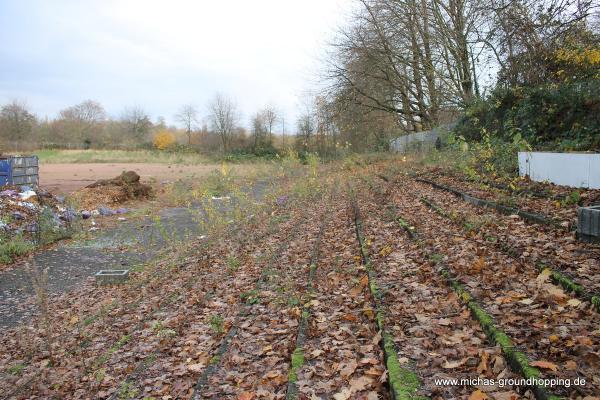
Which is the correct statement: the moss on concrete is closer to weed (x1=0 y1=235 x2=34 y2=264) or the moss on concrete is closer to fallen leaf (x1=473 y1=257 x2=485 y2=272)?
fallen leaf (x1=473 y1=257 x2=485 y2=272)

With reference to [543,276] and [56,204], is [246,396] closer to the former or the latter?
[543,276]

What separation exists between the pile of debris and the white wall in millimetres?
14680

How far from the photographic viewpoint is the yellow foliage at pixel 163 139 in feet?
219

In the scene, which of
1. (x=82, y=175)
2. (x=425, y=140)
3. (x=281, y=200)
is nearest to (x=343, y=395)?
(x=281, y=200)

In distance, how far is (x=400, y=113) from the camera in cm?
2600

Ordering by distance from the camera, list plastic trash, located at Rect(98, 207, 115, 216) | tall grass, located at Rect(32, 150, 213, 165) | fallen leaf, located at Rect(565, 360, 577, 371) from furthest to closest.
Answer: tall grass, located at Rect(32, 150, 213, 165) → plastic trash, located at Rect(98, 207, 115, 216) → fallen leaf, located at Rect(565, 360, 577, 371)

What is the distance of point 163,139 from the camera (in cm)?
7525

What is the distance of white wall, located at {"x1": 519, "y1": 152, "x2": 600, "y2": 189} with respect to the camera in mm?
7238

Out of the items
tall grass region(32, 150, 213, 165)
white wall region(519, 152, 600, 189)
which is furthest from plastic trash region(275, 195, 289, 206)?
tall grass region(32, 150, 213, 165)

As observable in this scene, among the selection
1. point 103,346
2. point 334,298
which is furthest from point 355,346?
point 103,346

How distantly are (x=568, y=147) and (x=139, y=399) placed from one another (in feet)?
31.1

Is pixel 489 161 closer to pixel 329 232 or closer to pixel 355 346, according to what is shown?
pixel 329 232

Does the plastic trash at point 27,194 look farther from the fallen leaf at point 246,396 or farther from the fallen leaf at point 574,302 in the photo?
the fallen leaf at point 574,302

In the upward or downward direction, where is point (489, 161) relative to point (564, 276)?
upward
